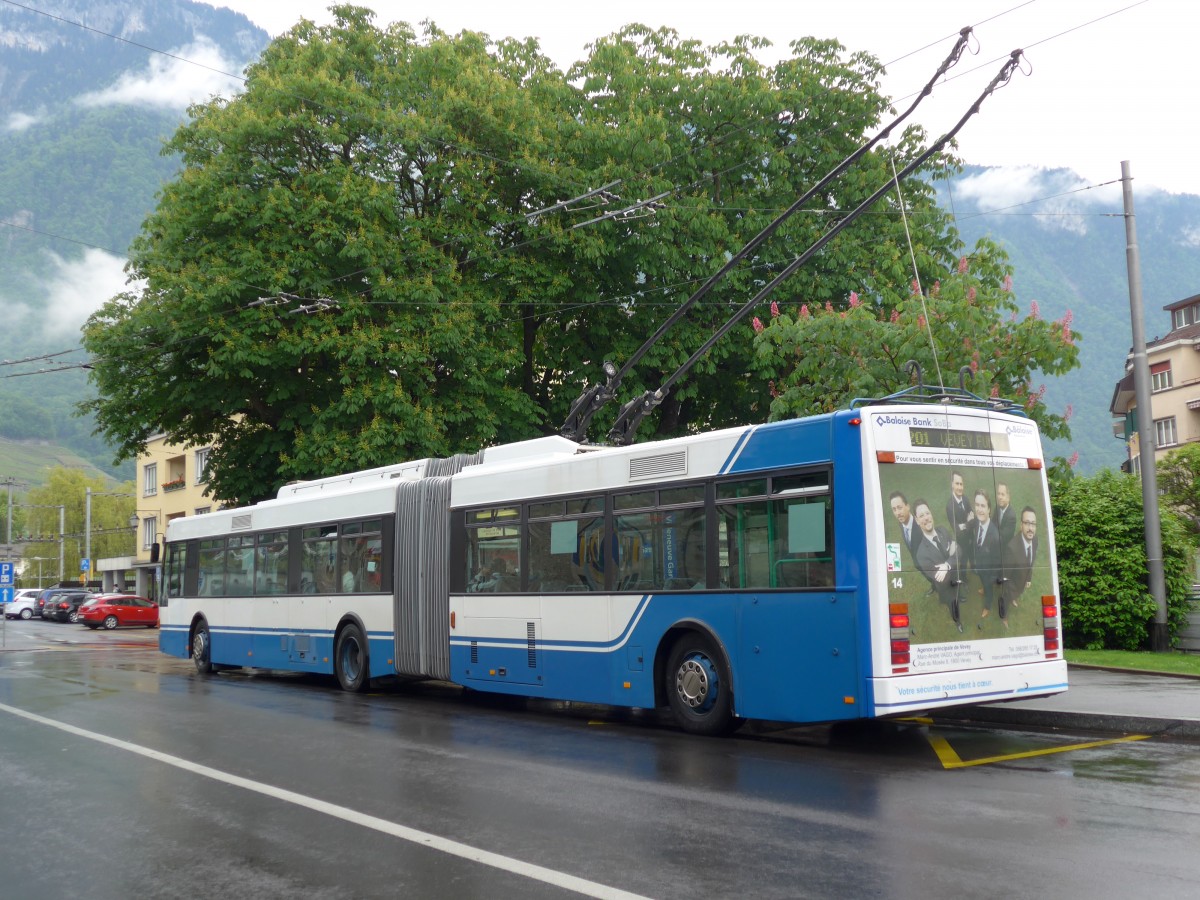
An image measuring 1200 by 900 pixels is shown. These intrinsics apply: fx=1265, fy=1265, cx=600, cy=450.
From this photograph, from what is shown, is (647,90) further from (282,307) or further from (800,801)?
(800,801)

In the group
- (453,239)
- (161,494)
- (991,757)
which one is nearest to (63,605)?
(161,494)

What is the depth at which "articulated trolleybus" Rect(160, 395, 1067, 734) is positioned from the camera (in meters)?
10.5

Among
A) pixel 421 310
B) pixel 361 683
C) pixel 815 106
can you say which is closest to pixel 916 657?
pixel 361 683

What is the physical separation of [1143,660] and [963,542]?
8.54 m

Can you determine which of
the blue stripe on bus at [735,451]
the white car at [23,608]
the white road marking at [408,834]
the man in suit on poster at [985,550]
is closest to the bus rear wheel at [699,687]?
the blue stripe on bus at [735,451]

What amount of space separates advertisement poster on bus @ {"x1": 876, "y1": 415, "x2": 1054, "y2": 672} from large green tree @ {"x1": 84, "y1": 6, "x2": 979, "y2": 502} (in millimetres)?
12896

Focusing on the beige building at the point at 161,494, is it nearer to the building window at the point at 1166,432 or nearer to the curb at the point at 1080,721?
the building window at the point at 1166,432

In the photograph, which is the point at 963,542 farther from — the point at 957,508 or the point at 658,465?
the point at 658,465

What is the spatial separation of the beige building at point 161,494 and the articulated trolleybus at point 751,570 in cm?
5624

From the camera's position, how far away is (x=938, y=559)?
35.2ft

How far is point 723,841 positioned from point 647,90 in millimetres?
24436

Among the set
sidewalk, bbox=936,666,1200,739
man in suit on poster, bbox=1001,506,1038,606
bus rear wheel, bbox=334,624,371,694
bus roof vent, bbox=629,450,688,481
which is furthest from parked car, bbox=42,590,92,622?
man in suit on poster, bbox=1001,506,1038,606

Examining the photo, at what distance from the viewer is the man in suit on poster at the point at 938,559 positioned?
1064 cm

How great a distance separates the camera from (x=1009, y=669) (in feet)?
36.2
